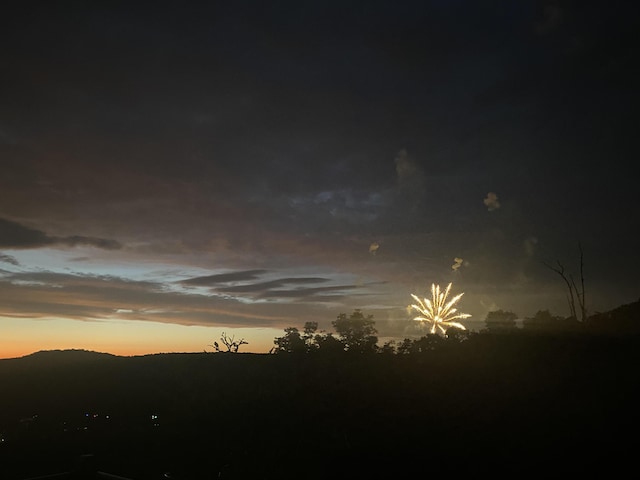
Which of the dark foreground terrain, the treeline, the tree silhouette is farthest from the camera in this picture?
the tree silhouette

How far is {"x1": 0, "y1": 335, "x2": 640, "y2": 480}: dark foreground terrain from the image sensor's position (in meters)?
29.3

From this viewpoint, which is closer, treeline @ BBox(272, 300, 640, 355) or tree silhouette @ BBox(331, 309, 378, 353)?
treeline @ BBox(272, 300, 640, 355)

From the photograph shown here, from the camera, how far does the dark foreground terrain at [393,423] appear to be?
96.0 feet

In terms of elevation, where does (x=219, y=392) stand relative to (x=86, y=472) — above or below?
below

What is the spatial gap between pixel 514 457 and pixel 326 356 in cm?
5067

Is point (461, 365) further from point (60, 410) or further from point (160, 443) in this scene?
point (60, 410)

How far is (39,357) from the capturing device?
162 meters

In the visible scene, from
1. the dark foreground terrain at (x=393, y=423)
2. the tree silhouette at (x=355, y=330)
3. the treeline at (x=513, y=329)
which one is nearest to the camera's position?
the dark foreground terrain at (x=393, y=423)

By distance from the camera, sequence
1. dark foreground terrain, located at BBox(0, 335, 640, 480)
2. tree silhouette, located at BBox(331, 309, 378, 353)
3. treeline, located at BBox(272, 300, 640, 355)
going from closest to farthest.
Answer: dark foreground terrain, located at BBox(0, 335, 640, 480), treeline, located at BBox(272, 300, 640, 355), tree silhouette, located at BBox(331, 309, 378, 353)

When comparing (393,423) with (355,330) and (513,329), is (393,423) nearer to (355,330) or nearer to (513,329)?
(513,329)

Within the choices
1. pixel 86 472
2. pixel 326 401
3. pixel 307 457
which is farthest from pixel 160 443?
pixel 86 472

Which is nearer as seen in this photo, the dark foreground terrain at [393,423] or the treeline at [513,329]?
the dark foreground terrain at [393,423]

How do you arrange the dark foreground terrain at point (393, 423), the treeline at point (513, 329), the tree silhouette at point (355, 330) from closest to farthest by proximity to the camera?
the dark foreground terrain at point (393, 423) → the treeline at point (513, 329) → the tree silhouette at point (355, 330)

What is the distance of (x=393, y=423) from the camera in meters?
38.6
